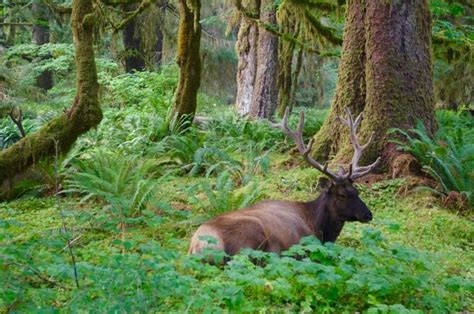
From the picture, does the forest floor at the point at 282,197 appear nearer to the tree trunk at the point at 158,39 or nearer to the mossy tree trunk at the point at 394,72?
the mossy tree trunk at the point at 394,72

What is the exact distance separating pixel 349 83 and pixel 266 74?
6141mm

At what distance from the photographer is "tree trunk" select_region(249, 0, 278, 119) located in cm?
1553

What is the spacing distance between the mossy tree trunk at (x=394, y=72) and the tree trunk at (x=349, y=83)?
12 cm

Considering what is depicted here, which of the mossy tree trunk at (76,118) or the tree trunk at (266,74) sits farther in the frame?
the tree trunk at (266,74)

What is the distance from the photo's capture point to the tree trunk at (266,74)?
1553cm

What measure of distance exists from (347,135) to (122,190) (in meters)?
3.41

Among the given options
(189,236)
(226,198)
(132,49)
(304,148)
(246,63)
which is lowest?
(189,236)

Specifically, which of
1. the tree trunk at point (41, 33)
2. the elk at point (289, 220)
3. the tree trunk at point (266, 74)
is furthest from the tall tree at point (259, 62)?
the elk at point (289, 220)

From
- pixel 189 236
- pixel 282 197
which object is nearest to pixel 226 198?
pixel 189 236

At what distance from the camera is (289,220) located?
617 cm

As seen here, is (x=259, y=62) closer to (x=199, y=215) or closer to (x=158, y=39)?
(x=158, y=39)

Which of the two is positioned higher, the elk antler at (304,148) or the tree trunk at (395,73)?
the tree trunk at (395,73)

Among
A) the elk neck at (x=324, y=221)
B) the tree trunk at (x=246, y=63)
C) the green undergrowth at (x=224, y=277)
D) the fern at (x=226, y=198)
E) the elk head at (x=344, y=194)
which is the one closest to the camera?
the green undergrowth at (x=224, y=277)

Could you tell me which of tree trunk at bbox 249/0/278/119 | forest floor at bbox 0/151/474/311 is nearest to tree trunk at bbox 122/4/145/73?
tree trunk at bbox 249/0/278/119
